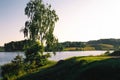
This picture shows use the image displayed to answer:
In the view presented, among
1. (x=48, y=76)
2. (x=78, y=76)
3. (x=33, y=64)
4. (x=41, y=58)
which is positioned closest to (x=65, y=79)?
(x=78, y=76)

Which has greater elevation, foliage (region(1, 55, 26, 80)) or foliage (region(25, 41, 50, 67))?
foliage (region(25, 41, 50, 67))

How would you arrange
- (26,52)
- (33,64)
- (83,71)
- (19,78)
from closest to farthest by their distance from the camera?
(83,71) → (19,78) → (33,64) → (26,52)

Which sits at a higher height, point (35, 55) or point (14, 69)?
point (35, 55)

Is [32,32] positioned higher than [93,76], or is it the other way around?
[32,32]

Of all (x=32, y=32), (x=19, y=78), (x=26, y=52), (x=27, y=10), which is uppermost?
(x=27, y=10)

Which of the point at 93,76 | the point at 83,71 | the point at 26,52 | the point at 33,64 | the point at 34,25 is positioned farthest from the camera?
the point at 34,25

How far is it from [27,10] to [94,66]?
4641cm

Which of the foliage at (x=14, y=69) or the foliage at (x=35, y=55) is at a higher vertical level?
the foliage at (x=35, y=55)

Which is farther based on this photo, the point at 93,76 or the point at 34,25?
the point at 34,25

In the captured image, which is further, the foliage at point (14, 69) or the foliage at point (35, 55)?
the foliage at point (35, 55)

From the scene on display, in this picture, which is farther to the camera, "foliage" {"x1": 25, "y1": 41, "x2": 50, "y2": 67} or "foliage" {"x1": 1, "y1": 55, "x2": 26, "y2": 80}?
"foliage" {"x1": 25, "y1": 41, "x2": 50, "y2": 67}

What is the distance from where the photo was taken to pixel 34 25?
248ft

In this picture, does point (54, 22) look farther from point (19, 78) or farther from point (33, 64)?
point (19, 78)

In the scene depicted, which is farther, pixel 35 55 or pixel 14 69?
pixel 35 55
